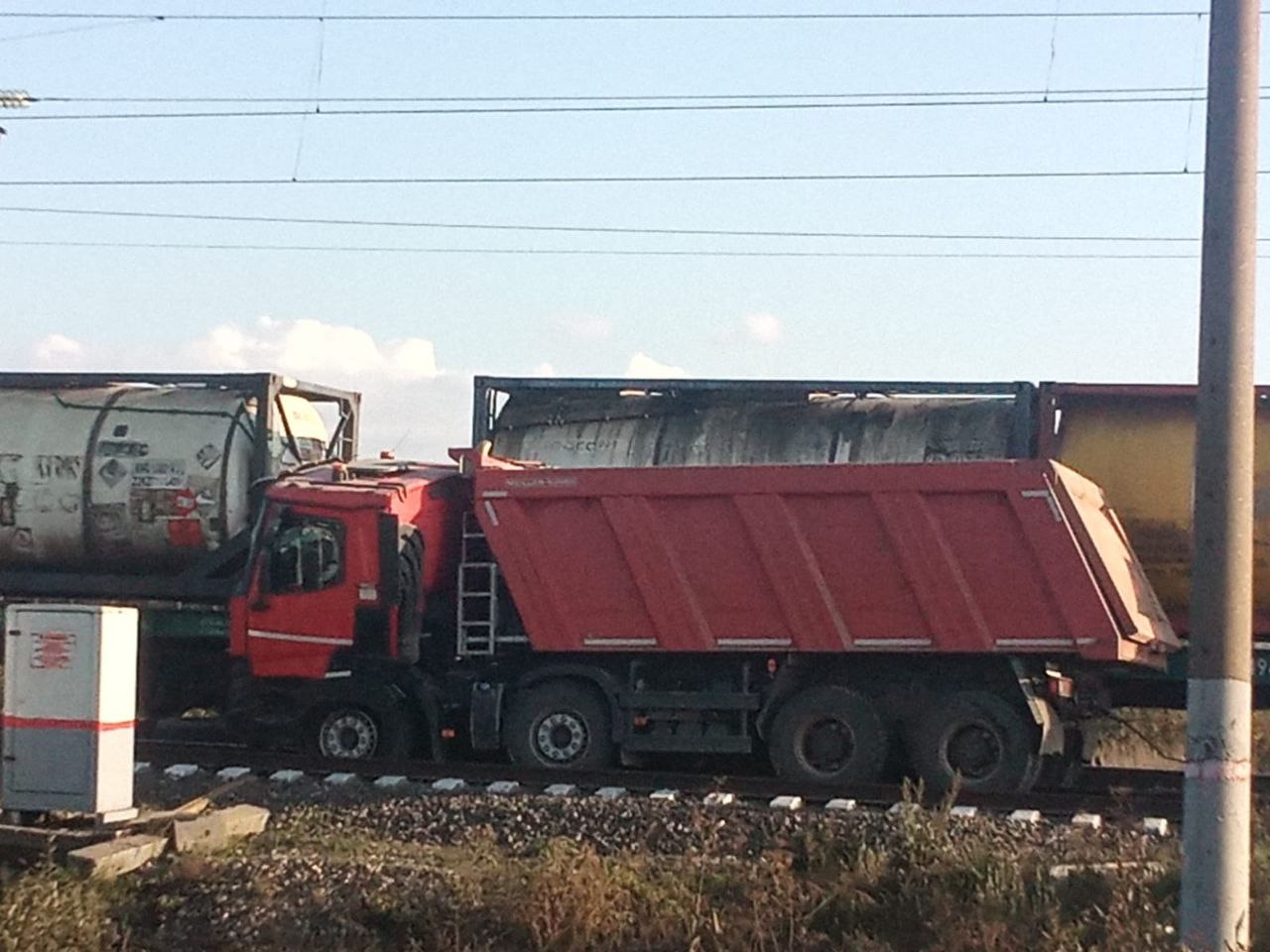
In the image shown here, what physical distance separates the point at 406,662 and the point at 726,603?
113 inches

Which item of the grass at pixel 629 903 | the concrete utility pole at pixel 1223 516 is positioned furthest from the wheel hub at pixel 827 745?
the concrete utility pole at pixel 1223 516

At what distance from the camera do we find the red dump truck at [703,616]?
13.7 metres

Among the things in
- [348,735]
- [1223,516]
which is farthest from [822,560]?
[1223,516]

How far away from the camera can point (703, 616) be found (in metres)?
14.4

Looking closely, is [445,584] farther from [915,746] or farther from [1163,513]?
[1163,513]

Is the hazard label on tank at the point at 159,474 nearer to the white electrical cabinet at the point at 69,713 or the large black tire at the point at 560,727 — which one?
the large black tire at the point at 560,727

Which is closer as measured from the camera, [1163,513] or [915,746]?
[915,746]

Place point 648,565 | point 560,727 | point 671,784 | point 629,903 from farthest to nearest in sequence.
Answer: point 560,727 → point 648,565 → point 671,784 → point 629,903

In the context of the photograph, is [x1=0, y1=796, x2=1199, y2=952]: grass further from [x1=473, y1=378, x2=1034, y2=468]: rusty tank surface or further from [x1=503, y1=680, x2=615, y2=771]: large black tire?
[x1=473, y1=378, x2=1034, y2=468]: rusty tank surface

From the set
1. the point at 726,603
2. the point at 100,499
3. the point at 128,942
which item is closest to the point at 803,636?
the point at 726,603

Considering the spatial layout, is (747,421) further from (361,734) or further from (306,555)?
(361,734)

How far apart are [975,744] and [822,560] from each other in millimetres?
1879

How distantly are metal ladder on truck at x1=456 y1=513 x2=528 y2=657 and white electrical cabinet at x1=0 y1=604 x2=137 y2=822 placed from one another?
4910mm

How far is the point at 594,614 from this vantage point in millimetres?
14625
